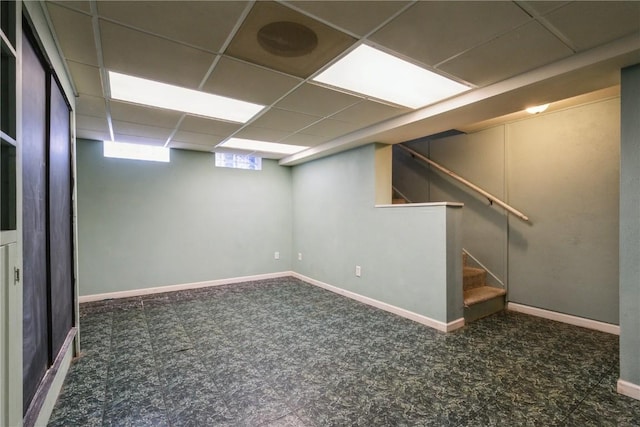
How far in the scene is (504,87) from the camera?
2418 millimetres

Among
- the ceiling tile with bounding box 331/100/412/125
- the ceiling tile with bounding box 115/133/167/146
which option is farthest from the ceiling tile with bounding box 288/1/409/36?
the ceiling tile with bounding box 115/133/167/146

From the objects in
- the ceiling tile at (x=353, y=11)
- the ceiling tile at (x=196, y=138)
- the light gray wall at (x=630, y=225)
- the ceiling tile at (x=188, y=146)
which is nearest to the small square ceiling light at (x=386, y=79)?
the ceiling tile at (x=353, y=11)

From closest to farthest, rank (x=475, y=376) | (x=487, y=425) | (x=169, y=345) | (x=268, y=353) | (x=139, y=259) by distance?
(x=487, y=425), (x=475, y=376), (x=268, y=353), (x=169, y=345), (x=139, y=259)

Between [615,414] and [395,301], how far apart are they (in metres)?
2.15

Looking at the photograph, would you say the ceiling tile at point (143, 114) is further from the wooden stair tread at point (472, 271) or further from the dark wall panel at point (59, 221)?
the wooden stair tread at point (472, 271)

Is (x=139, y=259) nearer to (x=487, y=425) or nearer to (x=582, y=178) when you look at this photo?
(x=487, y=425)

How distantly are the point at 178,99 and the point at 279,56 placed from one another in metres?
1.37

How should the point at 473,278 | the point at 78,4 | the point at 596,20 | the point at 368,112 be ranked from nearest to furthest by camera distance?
1. the point at 78,4
2. the point at 596,20
3. the point at 368,112
4. the point at 473,278

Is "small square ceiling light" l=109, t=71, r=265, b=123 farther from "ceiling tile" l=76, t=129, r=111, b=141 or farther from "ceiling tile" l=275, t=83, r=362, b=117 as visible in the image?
"ceiling tile" l=76, t=129, r=111, b=141

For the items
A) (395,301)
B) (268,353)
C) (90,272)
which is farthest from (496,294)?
(90,272)

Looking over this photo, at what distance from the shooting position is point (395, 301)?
3.81 metres

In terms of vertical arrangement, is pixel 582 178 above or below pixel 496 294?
above

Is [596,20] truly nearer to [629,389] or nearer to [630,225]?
[630,225]

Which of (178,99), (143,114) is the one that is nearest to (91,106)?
(143,114)
